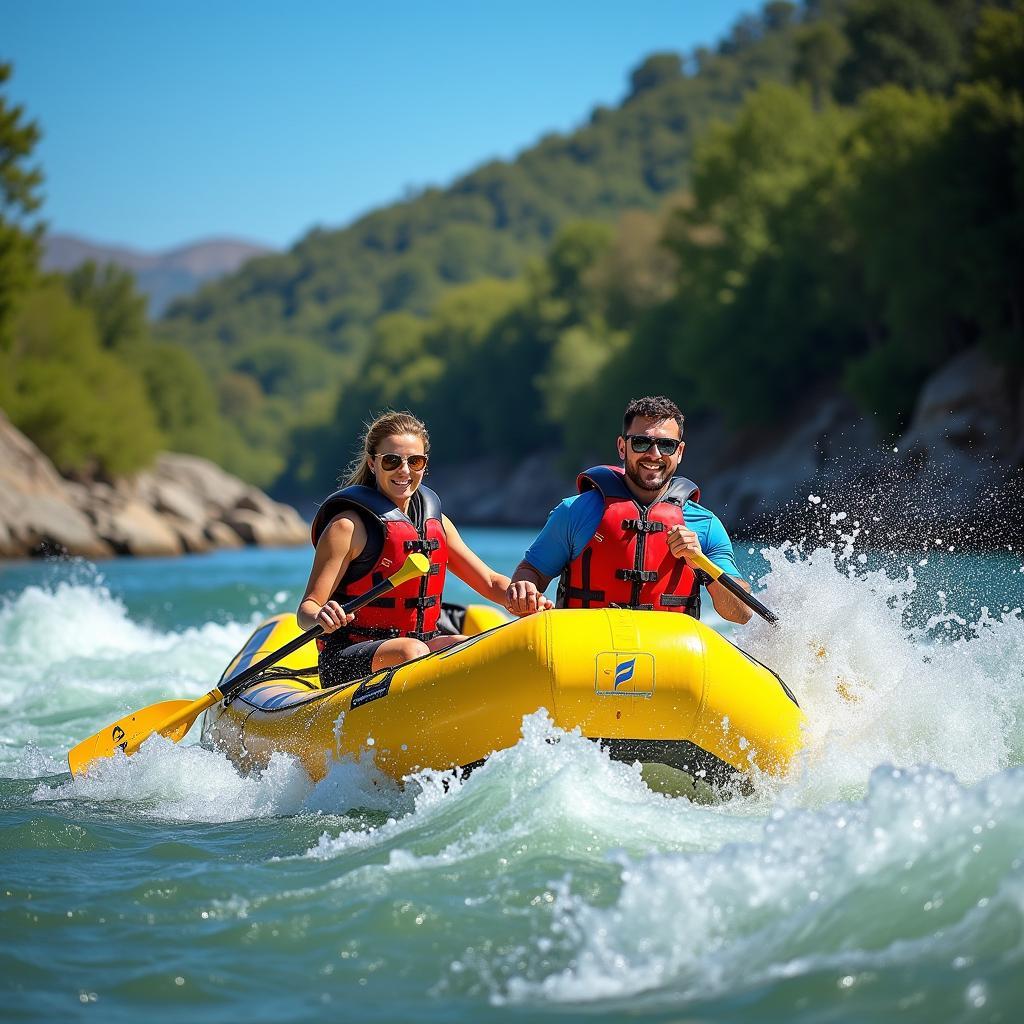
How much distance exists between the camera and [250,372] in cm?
→ 13062

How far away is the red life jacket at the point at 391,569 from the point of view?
5359 mm

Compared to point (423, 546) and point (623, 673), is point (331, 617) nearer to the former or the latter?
point (423, 546)

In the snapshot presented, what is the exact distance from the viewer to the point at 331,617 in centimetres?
511

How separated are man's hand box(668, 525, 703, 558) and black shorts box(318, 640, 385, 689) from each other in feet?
3.85

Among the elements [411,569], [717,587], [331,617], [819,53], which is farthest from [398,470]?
[819,53]

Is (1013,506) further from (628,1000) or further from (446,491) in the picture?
(446,491)

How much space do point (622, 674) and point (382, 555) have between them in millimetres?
1301

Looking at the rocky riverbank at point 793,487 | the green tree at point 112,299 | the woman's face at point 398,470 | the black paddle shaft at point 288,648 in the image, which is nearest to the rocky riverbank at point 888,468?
the rocky riverbank at point 793,487

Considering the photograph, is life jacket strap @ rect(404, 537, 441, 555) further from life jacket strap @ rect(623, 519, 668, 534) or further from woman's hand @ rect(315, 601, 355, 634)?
life jacket strap @ rect(623, 519, 668, 534)

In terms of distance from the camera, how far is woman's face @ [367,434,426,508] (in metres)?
5.34

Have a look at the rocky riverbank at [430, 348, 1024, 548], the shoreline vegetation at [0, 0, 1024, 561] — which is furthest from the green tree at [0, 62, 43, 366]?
the rocky riverbank at [430, 348, 1024, 548]

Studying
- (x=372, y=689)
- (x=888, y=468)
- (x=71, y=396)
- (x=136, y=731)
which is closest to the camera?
(x=372, y=689)

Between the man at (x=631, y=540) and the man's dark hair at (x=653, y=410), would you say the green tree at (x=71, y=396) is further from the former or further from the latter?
the man's dark hair at (x=653, y=410)

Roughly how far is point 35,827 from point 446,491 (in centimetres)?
5094
